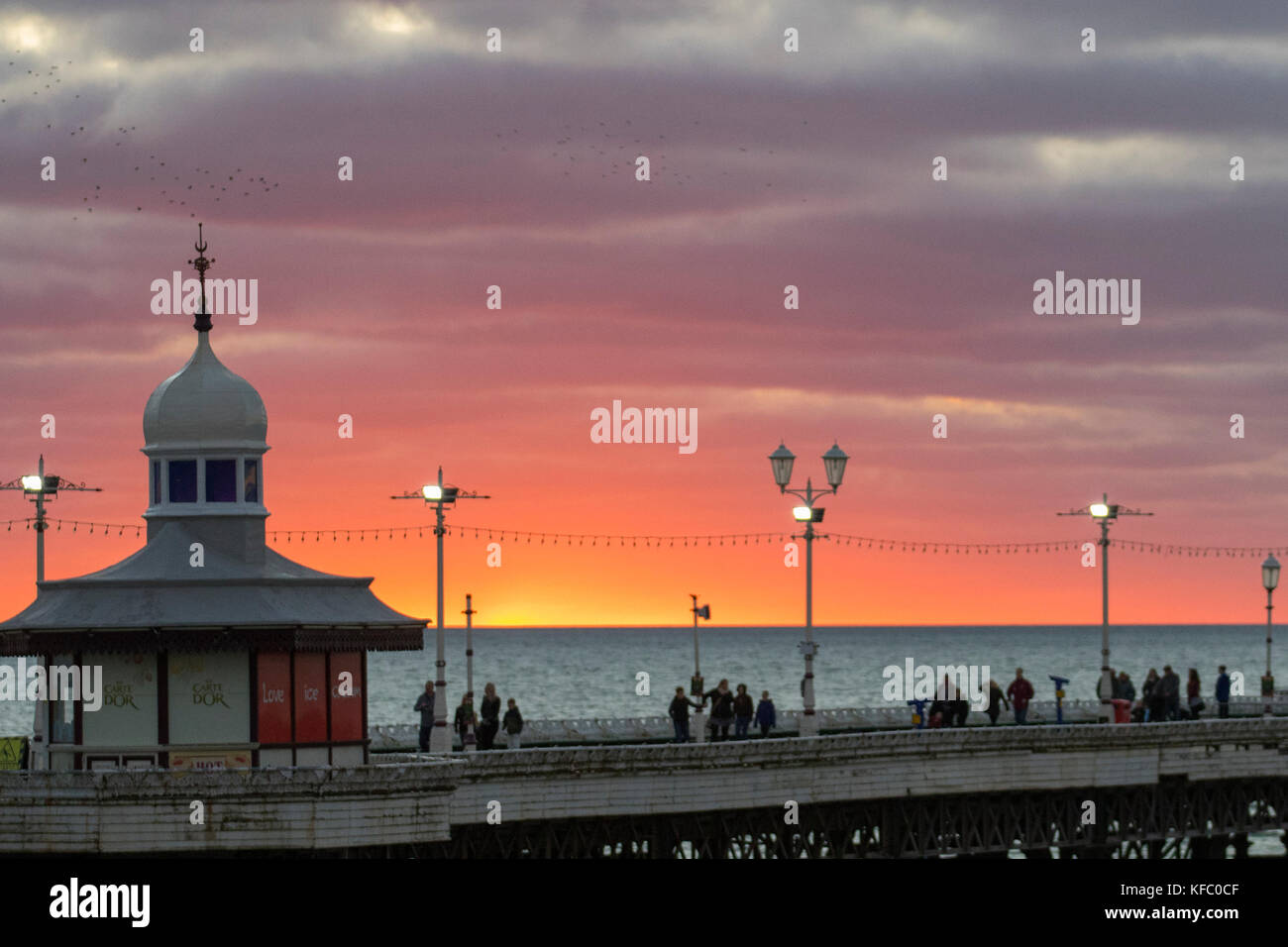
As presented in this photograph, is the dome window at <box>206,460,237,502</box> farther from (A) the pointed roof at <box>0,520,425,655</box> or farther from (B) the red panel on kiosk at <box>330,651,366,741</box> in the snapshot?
(B) the red panel on kiosk at <box>330,651,366,741</box>

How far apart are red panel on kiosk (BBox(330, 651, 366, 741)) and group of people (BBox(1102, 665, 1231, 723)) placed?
82.0 feet

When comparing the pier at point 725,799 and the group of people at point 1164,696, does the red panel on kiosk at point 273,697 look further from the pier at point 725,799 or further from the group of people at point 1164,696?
the group of people at point 1164,696

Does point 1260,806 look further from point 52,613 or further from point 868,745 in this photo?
point 52,613

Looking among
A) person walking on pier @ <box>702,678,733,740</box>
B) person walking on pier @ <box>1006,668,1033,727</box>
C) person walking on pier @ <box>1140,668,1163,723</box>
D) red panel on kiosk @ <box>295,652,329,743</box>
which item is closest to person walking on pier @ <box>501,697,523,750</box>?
person walking on pier @ <box>702,678,733,740</box>

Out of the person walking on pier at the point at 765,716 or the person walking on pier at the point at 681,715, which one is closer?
the person walking on pier at the point at 681,715

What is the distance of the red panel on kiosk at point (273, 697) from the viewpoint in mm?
44969

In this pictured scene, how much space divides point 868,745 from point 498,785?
35.1ft

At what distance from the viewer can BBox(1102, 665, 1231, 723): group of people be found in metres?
64.1

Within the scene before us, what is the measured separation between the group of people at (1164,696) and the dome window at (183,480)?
27776 mm

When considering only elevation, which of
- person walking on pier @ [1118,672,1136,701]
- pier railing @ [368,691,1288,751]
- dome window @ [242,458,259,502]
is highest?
dome window @ [242,458,259,502]

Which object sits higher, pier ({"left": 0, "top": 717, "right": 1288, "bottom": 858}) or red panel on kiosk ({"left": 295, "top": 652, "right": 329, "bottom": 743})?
red panel on kiosk ({"left": 295, "top": 652, "right": 329, "bottom": 743})

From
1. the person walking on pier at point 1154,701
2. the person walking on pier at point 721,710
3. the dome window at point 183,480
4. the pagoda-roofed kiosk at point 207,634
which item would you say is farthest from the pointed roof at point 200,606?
the person walking on pier at point 1154,701

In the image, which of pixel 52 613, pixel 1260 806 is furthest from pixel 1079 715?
pixel 52 613
